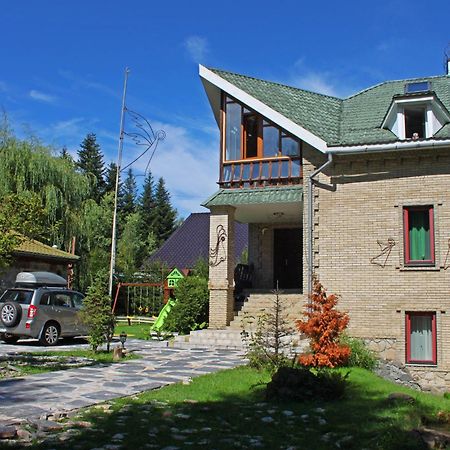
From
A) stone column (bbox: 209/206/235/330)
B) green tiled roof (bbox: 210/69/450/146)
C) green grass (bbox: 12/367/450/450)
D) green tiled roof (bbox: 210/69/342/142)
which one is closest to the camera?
green grass (bbox: 12/367/450/450)

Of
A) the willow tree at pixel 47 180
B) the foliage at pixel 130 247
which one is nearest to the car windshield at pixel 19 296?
the willow tree at pixel 47 180

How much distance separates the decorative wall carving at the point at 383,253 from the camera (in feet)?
50.0

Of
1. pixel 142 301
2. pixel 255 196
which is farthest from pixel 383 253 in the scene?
pixel 142 301

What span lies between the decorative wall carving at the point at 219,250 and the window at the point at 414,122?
20.1 feet

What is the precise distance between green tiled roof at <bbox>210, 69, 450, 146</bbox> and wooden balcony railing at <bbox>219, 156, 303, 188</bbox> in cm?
135

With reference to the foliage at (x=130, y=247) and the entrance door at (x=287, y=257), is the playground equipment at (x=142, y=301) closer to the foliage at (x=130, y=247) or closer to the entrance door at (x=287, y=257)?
the entrance door at (x=287, y=257)

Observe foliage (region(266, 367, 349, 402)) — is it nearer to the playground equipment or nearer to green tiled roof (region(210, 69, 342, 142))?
green tiled roof (region(210, 69, 342, 142))

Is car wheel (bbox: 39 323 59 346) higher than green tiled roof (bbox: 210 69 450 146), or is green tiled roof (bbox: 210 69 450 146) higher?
green tiled roof (bbox: 210 69 450 146)

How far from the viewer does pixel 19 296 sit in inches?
633

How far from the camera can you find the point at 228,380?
982 cm

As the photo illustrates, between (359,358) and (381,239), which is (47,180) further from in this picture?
(359,358)

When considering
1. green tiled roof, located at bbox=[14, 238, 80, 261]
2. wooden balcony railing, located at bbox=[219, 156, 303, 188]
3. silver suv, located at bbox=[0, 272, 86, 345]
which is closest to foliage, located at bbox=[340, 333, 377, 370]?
wooden balcony railing, located at bbox=[219, 156, 303, 188]

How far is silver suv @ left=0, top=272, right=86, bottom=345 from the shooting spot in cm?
1559

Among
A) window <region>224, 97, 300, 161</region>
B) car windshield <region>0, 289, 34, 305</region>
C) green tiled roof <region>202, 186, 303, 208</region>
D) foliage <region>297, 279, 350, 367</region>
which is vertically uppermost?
window <region>224, 97, 300, 161</region>
